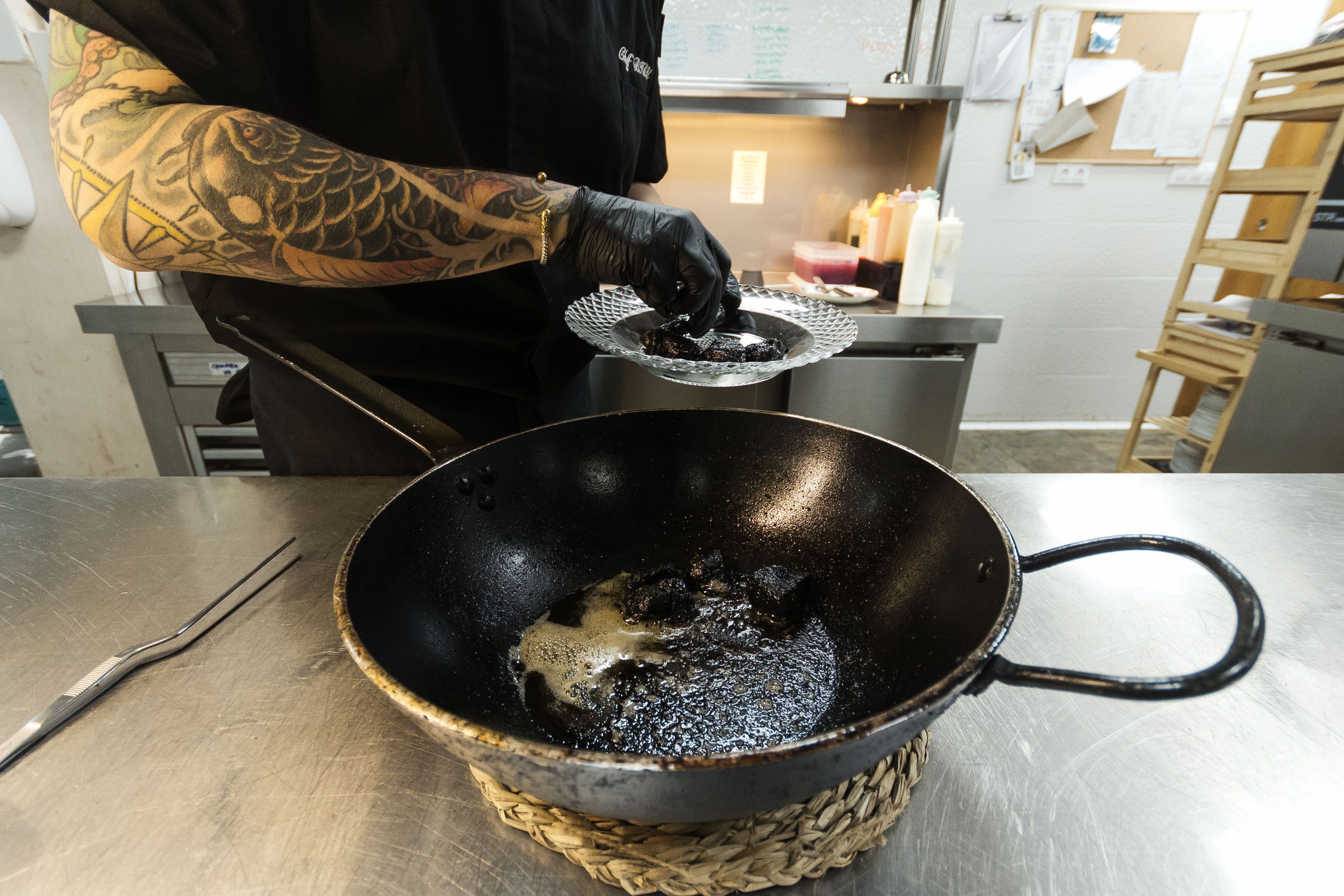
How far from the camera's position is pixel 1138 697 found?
0.32 m

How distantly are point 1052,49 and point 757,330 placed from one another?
2414 millimetres

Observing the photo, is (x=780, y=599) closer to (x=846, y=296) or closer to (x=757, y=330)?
(x=757, y=330)

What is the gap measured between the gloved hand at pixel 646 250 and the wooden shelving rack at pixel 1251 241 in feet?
6.24

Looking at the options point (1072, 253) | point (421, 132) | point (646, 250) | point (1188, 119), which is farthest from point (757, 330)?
point (1188, 119)

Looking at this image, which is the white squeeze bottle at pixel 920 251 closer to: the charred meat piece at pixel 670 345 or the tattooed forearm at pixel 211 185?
the charred meat piece at pixel 670 345

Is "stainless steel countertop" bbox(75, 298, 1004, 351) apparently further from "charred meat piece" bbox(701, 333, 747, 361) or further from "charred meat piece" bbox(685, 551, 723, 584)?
"charred meat piece" bbox(685, 551, 723, 584)

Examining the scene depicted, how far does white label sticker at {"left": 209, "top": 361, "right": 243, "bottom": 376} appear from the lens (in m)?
1.74

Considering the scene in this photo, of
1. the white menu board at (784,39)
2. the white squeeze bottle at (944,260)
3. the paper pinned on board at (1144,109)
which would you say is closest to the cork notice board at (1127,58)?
the paper pinned on board at (1144,109)

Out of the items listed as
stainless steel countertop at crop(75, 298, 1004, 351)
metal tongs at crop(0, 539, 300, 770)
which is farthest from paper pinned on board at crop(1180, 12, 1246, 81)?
metal tongs at crop(0, 539, 300, 770)

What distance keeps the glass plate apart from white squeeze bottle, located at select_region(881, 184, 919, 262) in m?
→ 1.18

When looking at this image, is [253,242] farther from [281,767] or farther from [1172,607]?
[1172,607]

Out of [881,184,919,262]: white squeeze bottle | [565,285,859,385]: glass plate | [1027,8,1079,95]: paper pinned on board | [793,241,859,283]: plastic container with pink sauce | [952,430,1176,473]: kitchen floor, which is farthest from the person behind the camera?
[952,430,1176,473]: kitchen floor

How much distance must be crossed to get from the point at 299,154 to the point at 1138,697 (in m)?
0.86

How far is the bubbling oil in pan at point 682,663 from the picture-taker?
1.66 feet
